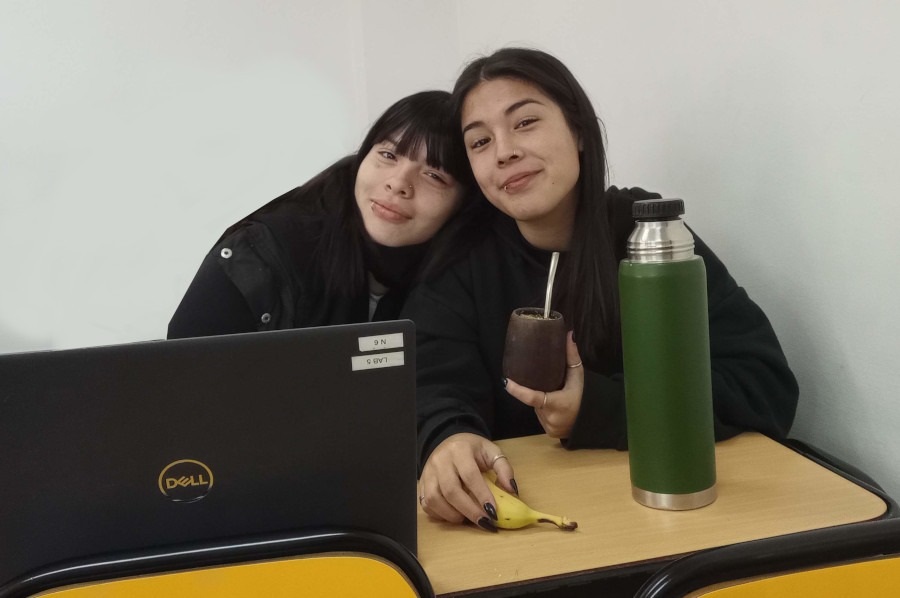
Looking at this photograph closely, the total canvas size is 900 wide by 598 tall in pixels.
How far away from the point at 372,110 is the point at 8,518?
7.25 ft

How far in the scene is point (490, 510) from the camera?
0.81m

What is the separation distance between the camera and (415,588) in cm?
62

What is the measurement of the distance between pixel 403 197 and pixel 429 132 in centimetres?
14

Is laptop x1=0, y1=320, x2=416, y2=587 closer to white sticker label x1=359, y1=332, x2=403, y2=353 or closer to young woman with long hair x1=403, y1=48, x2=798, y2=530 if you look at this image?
white sticker label x1=359, y1=332, x2=403, y2=353

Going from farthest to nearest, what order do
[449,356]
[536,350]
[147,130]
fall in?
[147,130], [449,356], [536,350]

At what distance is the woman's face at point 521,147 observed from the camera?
4.00 ft

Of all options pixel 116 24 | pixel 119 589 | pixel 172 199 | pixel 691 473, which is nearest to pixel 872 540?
pixel 691 473

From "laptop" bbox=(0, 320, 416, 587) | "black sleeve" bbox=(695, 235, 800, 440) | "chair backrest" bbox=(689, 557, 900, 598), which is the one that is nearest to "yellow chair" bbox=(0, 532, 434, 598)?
"laptop" bbox=(0, 320, 416, 587)

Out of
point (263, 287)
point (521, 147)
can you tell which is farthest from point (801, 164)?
point (263, 287)

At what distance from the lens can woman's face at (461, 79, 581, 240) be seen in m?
1.22

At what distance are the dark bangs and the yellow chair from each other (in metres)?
0.92

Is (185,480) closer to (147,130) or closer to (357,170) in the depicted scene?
(357,170)

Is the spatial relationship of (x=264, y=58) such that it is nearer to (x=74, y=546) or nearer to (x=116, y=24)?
(x=116, y=24)

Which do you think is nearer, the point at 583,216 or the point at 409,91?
the point at 583,216
